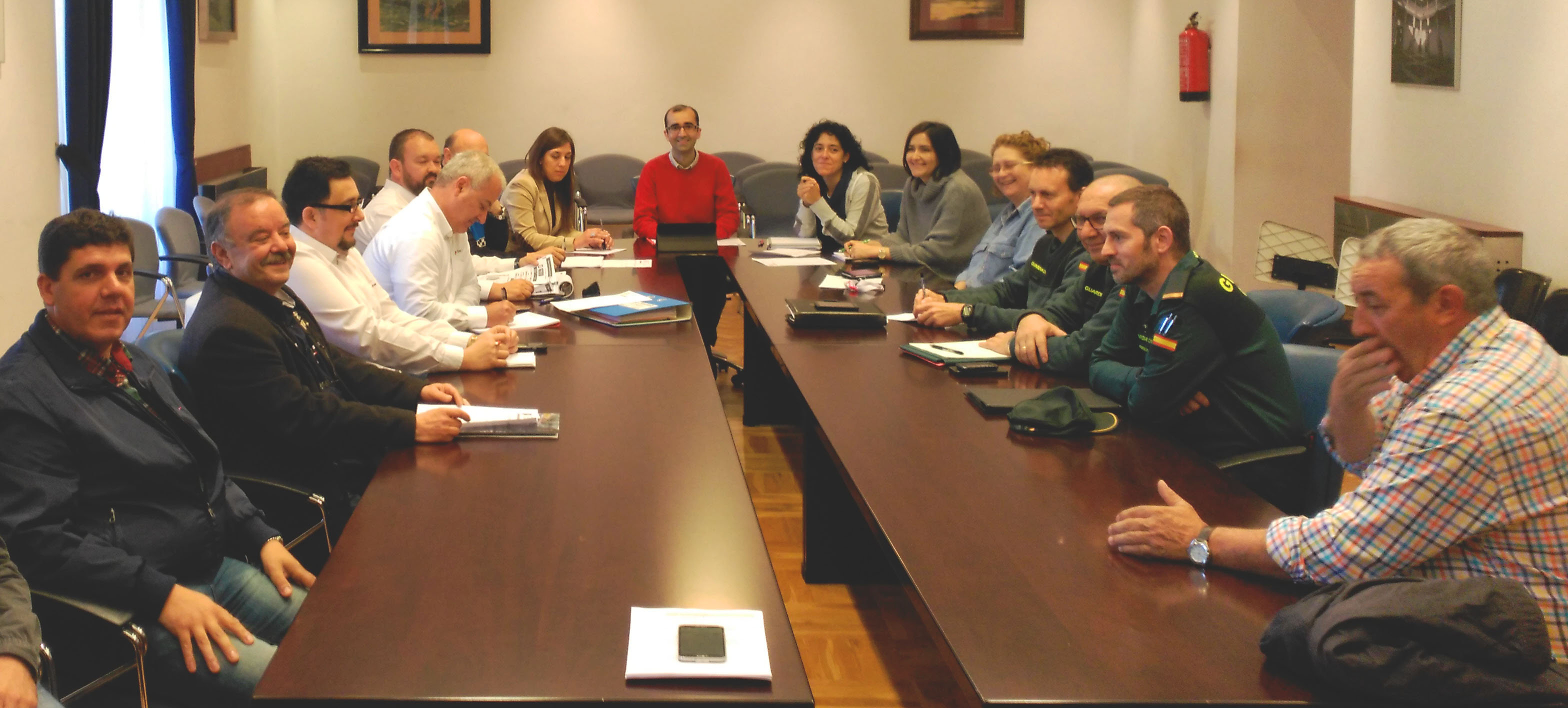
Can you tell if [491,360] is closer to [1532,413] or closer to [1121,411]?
[1121,411]

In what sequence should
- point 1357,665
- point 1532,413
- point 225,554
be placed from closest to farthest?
1. point 1357,665
2. point 1532,413
3. point 225,554

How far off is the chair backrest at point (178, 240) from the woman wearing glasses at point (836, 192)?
9.51ft

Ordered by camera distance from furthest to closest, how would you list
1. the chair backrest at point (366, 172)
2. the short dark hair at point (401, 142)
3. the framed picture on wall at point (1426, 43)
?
1. the chair backrest at point (366, 172)
2. the framed picture on wall at point (1426, 43)
3. the short dark hair at point (401, 142)

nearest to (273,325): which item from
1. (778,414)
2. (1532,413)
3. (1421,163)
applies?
(1532,413)

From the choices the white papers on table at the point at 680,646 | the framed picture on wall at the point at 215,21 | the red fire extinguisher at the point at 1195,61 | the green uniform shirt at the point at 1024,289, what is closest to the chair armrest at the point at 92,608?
the white papers on table at the point at 680,646

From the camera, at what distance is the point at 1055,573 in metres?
1.86

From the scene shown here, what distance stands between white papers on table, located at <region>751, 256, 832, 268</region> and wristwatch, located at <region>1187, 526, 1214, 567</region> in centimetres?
368

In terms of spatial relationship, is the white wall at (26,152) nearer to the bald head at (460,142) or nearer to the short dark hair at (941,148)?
the bald head at (460,142)

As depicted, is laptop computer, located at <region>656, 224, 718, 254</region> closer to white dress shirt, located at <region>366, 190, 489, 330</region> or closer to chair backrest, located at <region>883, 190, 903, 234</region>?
chair backrest, located at <region>883, 190, 903, 234</region>

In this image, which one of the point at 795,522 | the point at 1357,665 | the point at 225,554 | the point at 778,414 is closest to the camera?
the point at 1357,665

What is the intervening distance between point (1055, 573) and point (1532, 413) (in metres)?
0.68

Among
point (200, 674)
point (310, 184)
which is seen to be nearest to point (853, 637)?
point (200, 674)

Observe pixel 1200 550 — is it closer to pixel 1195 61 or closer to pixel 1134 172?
pixel 1195 61

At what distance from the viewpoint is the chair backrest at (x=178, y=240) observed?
18.5 ft
